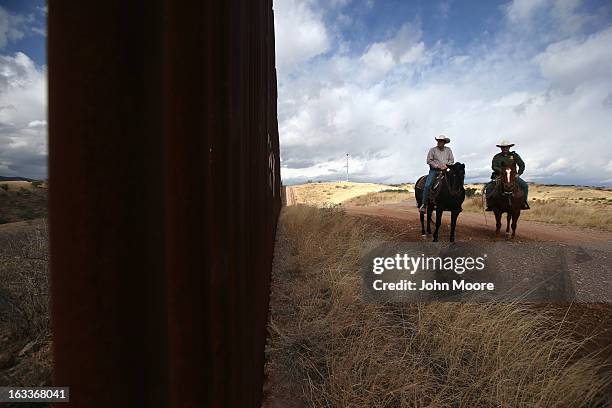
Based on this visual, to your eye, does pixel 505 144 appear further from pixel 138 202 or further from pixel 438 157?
pixel 138 202

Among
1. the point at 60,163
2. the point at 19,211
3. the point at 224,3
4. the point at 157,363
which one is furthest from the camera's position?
the point at 19,211

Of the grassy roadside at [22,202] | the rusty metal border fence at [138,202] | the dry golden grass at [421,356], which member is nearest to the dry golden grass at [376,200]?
the grassy roadside at [22,202]

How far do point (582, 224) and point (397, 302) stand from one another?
13365 mm

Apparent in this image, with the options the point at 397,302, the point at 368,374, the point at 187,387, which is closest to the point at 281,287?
the point at 397,302

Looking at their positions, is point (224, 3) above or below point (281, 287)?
above

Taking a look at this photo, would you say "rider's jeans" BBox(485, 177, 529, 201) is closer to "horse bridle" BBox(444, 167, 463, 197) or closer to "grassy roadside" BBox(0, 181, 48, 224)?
"horse bridle" BBox(444, 167, 463, 197)

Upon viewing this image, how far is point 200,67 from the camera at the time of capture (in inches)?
30.1

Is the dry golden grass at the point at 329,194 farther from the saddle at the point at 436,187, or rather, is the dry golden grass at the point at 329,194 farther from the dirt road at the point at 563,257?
the saddle at the point at 436,187

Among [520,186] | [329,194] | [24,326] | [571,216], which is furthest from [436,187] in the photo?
[329,194]

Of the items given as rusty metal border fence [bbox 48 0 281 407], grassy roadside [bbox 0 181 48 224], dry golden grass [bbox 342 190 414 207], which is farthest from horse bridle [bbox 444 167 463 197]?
dry golden grass [bbox 342 190 414 207]

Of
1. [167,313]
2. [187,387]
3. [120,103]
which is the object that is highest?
[120,103]

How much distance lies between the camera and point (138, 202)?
713 millimetres

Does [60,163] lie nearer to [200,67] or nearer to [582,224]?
[200,67]

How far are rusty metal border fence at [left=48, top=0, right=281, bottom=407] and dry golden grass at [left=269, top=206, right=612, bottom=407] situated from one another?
186 cm
